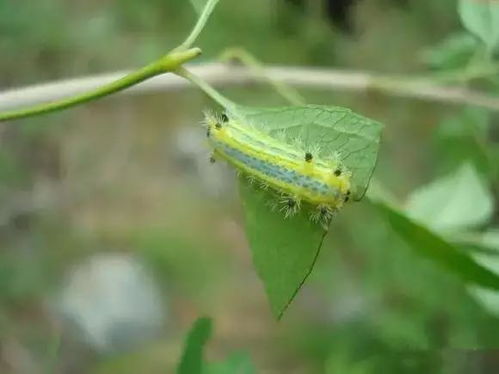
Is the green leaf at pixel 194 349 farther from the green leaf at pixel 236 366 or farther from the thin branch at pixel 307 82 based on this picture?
the thin branch at pixel 307 82

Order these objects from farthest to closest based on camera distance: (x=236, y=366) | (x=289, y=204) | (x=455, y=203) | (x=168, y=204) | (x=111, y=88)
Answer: (x=168, y=204) < (x=455, y=203) < (x=236, y=366) < (x=289, y=204) < (x=111, y=88)

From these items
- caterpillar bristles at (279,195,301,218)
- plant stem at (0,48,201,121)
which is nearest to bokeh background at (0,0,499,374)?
caterpillar bristles at (279,195,301,218)

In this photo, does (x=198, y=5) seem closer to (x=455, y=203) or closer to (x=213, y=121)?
(x=213, y=121)

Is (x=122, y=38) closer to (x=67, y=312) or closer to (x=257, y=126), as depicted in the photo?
(x=67, y=312)

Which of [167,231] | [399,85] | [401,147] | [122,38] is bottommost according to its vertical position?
[167,231]

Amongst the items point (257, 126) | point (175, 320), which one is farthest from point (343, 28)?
point (257, 126)

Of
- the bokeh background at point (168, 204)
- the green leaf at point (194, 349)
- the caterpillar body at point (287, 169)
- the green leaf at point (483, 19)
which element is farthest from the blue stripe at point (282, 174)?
the bokeh background at point (168, 204)

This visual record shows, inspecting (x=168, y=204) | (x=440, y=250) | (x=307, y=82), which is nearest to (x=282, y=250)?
(x=440, y=250)
